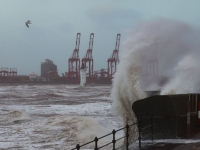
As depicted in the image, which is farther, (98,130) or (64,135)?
(98,130)

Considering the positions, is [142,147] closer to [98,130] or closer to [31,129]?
[98,130]

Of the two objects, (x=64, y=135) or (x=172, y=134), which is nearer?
(x=172, y=134)

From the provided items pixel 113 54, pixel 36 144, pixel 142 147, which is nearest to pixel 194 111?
pixel 142 147

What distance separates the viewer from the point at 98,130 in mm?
14258

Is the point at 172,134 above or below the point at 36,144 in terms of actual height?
above

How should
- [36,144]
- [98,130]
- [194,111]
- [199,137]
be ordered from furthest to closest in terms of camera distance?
[98,130]
[36,144]
[194,111]
[199,137]

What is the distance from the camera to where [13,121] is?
18.1 meters

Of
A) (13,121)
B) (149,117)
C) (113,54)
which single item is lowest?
(13,121)

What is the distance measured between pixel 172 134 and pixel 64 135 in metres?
5.74

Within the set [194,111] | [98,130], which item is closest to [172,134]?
[194,111]

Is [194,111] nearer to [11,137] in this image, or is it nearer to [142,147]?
[142,147]

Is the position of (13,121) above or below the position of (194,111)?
below

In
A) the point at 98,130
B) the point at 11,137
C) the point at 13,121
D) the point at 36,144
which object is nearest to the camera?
the point at 36,144

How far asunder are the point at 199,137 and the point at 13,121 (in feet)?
40.2
